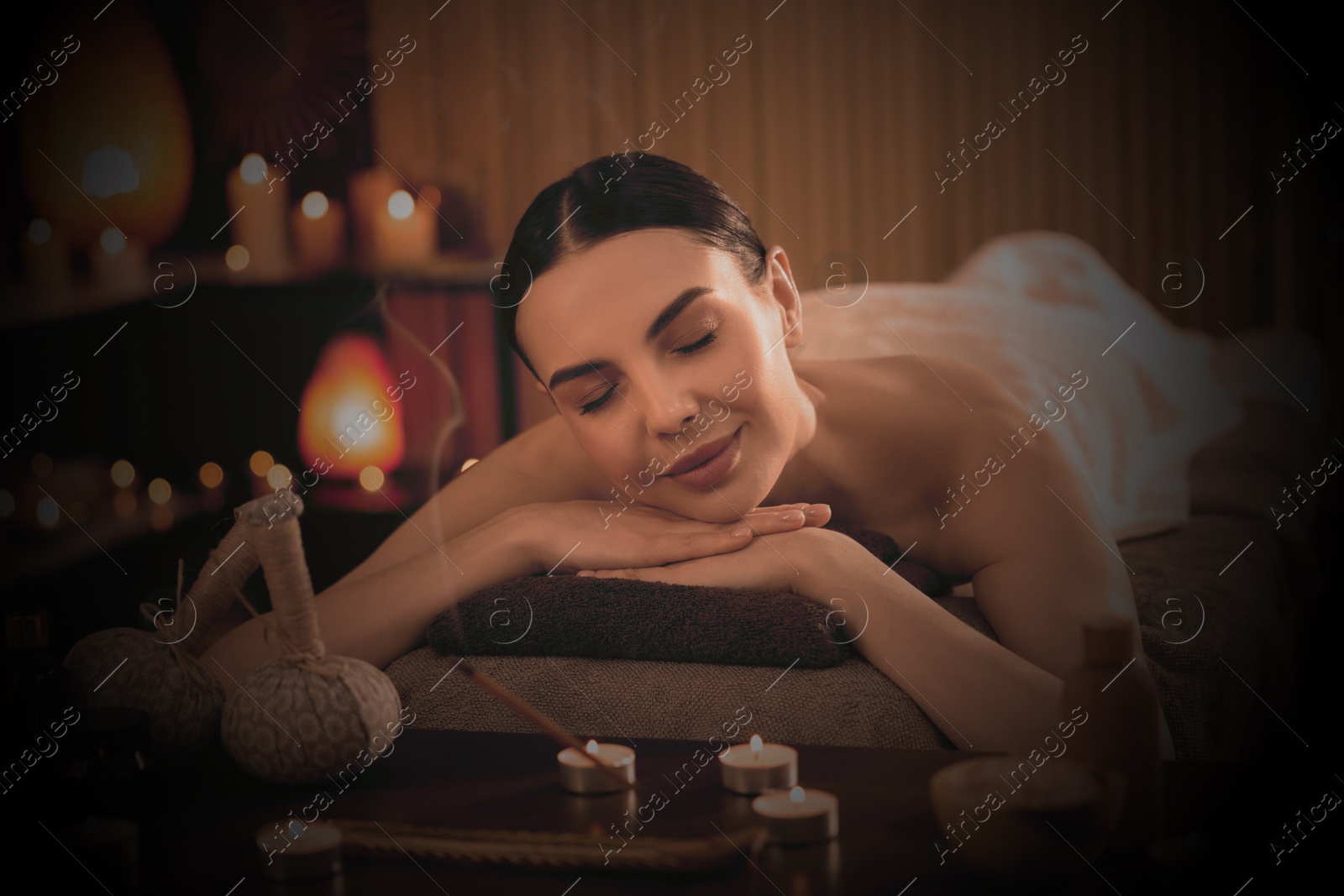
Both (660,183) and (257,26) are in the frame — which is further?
(257,26)

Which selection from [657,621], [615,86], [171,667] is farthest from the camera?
[615,86]

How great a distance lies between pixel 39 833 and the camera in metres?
0.97

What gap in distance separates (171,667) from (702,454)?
0.60m

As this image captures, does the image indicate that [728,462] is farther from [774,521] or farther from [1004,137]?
[1004,137]

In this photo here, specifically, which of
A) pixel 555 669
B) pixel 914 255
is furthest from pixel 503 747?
pixel 914 255

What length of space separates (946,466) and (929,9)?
0.54m

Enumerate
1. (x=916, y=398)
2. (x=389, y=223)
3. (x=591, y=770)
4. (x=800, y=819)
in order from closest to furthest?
(x=800, y=819), (x=591, y=770), (x=916, y=398), (x=389, y=223)

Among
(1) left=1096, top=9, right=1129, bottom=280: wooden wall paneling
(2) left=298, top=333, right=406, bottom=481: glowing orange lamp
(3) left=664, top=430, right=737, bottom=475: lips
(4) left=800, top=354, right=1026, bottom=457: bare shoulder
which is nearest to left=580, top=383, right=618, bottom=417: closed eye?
(3) left=664, top=430, right=737, bottom=475: lips

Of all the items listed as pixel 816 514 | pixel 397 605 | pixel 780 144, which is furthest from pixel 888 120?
pixel 397 605

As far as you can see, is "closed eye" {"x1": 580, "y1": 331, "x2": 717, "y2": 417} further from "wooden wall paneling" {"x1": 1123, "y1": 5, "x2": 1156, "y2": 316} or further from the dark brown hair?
"wooden wall paneling" {"x1": 1123, "y1": 5, "x2": 1156, "y2": 316}

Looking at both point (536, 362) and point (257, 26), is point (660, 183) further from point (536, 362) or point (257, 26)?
point (257, 26)

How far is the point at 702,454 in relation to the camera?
1.29m

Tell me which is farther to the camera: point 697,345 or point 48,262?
point 48,262

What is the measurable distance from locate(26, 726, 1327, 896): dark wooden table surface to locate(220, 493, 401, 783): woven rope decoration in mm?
33
